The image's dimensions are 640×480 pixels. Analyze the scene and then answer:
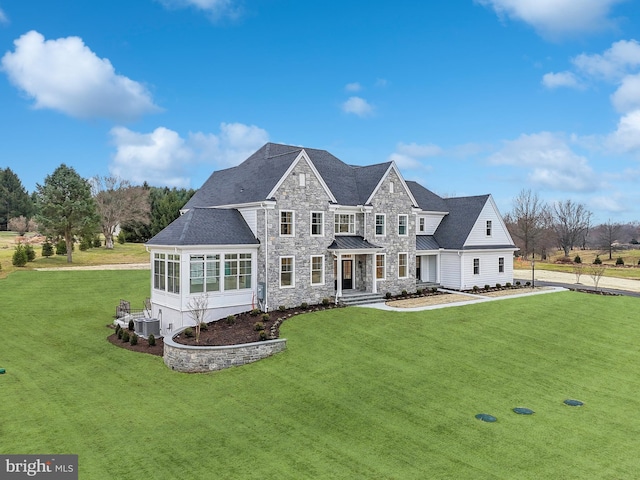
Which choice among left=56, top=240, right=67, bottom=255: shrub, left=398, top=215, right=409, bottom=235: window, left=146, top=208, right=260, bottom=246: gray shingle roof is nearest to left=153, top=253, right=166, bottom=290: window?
left=146, top=208, right=260, bottom=246: gray shingle roof

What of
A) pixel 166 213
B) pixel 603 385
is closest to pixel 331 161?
pixel 603 385

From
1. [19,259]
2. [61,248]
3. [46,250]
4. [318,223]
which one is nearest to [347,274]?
[318,223]

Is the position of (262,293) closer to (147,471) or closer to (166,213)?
(147,471)

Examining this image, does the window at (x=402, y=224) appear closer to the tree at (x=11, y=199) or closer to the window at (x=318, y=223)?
the window at (x=318, y=223)

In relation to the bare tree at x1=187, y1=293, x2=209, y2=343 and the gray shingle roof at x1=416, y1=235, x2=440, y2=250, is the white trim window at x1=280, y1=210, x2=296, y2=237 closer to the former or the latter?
the bare tree at x1=187, y1=293, x2=209, y2=343

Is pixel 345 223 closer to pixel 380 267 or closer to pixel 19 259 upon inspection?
pixel 380 267

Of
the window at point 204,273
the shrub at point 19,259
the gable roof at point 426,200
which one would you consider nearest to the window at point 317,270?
the window at point 204,273
